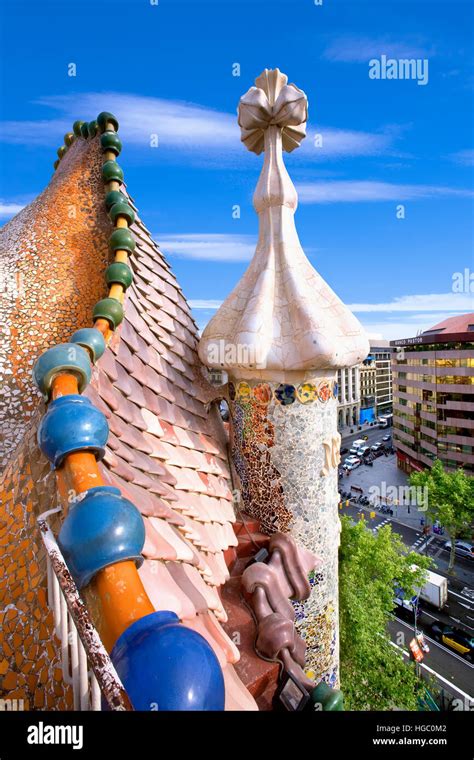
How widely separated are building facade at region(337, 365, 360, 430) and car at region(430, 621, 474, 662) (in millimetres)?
29886

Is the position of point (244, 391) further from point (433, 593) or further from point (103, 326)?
point (433, 593)

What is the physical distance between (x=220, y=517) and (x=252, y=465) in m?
0.72

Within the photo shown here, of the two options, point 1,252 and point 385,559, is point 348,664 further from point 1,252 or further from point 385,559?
point 1,252

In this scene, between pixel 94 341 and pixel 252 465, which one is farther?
pixel 252 465

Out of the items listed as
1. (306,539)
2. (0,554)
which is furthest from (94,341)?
(306,539)

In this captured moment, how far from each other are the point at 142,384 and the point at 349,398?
46384mm

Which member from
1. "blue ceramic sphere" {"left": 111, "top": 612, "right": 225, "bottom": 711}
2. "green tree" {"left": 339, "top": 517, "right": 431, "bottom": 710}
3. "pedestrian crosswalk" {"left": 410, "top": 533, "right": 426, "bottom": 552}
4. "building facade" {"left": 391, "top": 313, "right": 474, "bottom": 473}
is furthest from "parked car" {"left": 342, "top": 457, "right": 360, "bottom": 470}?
"blue ceramic sphere" {"left": 111, "top": 612, "right": 225, "bottom": 711}

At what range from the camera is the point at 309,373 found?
4355 millimetres

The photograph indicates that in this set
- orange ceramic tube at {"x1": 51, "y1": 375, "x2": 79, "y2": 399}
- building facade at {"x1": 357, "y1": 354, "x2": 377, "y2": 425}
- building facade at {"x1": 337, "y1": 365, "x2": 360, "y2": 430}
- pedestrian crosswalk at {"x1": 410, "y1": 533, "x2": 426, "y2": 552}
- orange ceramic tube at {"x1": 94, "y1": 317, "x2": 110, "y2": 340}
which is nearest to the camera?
orange ceramic tube at {"x1": 51, "y1": 375, "x2": 79, "y2": 399}

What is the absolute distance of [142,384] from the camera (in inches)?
152

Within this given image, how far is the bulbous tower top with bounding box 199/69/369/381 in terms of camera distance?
422 cm

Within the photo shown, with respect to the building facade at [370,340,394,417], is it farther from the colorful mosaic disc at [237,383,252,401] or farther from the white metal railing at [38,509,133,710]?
the white metal railing at [38,509,133,710]

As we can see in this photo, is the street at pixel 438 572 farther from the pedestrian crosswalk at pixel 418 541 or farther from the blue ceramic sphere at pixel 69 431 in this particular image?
the blue ceramic sphere at pixel 69 431
